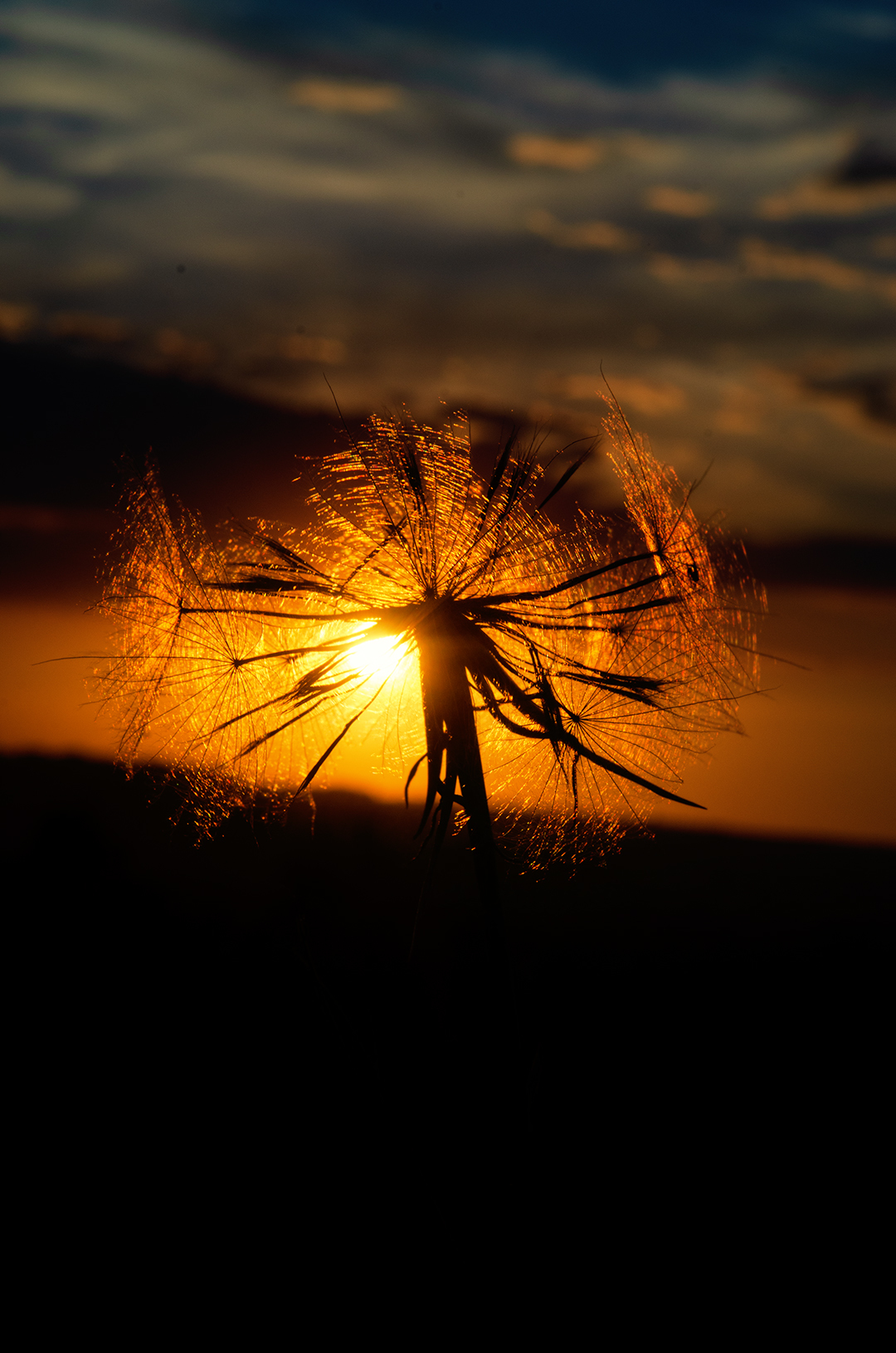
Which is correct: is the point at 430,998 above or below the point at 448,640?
below

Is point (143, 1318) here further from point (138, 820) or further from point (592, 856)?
point (138, 820)

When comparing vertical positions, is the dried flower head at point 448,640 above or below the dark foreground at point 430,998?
above

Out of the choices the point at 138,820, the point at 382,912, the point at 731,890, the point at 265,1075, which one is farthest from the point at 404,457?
the point at 138,820

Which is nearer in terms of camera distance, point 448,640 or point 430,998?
point 448,640

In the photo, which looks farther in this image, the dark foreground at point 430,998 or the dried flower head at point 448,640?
the dark foreground at point 430,998
